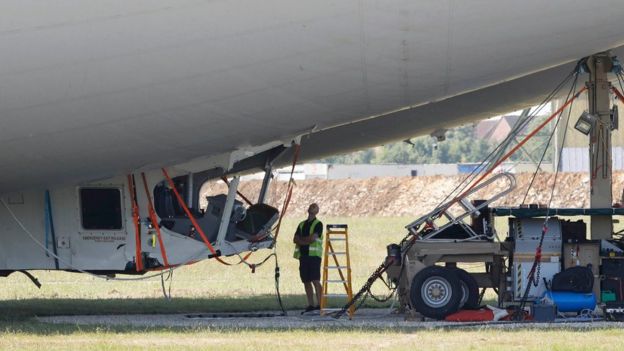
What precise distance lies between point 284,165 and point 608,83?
20.4 ft

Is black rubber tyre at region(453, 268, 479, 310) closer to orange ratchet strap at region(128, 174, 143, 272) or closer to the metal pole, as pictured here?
the metal pole

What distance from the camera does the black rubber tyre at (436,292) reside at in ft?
57.6

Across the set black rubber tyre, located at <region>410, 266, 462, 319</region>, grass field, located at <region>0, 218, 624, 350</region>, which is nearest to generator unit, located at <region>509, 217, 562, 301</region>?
black rubber tyre, located at <region>410, 266, 462, 319</region>

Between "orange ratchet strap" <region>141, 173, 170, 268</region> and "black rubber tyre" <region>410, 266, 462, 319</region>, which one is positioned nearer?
"black rubber tyre" <region>410, 266, 462, 319</region>

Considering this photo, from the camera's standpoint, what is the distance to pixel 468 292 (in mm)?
17719

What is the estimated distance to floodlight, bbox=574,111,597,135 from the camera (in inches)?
718

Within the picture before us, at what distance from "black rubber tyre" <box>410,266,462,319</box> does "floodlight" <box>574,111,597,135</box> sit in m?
2.82

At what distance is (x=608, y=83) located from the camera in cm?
1833

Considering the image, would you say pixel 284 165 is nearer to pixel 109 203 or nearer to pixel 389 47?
pixel 109 203

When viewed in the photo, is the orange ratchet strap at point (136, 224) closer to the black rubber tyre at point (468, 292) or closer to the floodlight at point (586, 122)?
the black rubber tyre at point (468, 292)

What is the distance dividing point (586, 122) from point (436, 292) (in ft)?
10.7

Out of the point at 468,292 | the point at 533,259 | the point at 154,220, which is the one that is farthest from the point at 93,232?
the point at 533,259

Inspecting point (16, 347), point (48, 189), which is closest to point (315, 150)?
point (48, 189)

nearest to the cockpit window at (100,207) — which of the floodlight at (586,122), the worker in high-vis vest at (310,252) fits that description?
the worker in high-vis vest at (310,252)
